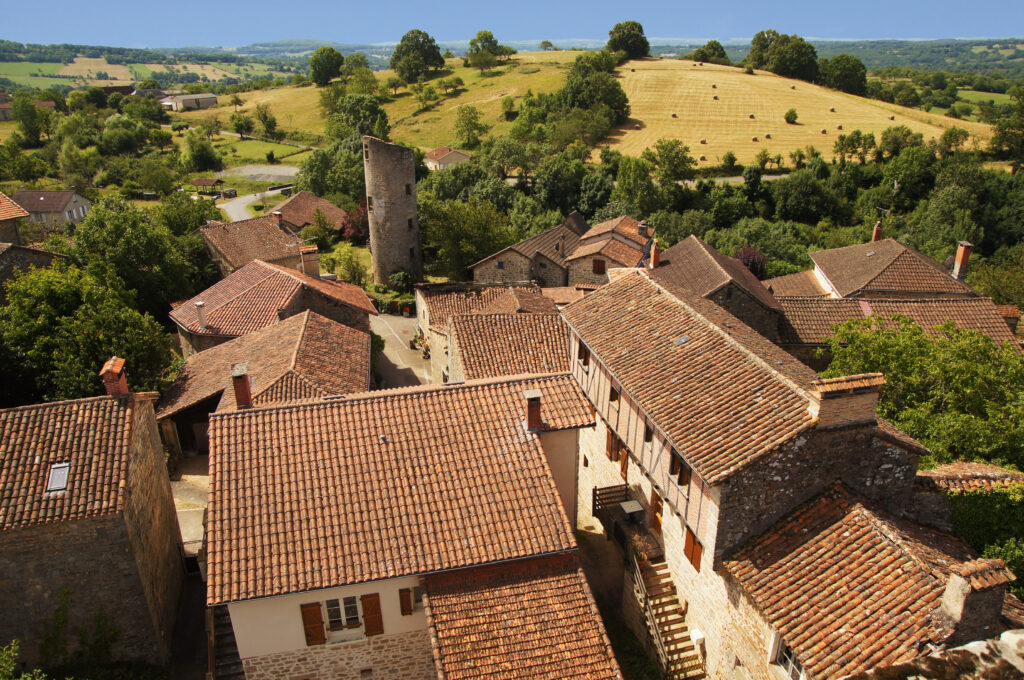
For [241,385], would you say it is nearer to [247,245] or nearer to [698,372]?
[698,372]

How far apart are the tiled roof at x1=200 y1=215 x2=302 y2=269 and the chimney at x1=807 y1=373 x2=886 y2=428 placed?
4104 cm

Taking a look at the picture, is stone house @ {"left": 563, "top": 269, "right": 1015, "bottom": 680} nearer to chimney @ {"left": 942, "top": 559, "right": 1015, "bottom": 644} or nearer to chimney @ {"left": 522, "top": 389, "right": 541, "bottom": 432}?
chimney @ {"left": 942, "top": 559, "right": 1015, "bottom": 644}

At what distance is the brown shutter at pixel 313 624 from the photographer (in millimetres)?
14992

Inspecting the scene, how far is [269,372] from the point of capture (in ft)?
82.7

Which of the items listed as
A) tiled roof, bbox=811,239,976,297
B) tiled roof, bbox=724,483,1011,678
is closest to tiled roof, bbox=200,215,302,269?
tiled roof, bbox=811,239,976,297

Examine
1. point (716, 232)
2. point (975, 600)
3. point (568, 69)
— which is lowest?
point (716, 232)

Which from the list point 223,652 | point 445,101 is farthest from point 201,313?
point 445,101

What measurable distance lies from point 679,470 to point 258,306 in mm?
23961

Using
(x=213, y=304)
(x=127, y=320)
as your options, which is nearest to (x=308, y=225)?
(x=213, y=304)

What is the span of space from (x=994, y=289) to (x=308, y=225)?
60116 millimetres

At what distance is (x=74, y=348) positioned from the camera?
1030 inches

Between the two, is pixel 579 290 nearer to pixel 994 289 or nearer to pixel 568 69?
pixel 994 289

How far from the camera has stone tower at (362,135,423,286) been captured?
50031 mm

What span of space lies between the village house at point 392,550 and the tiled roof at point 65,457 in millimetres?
2621
